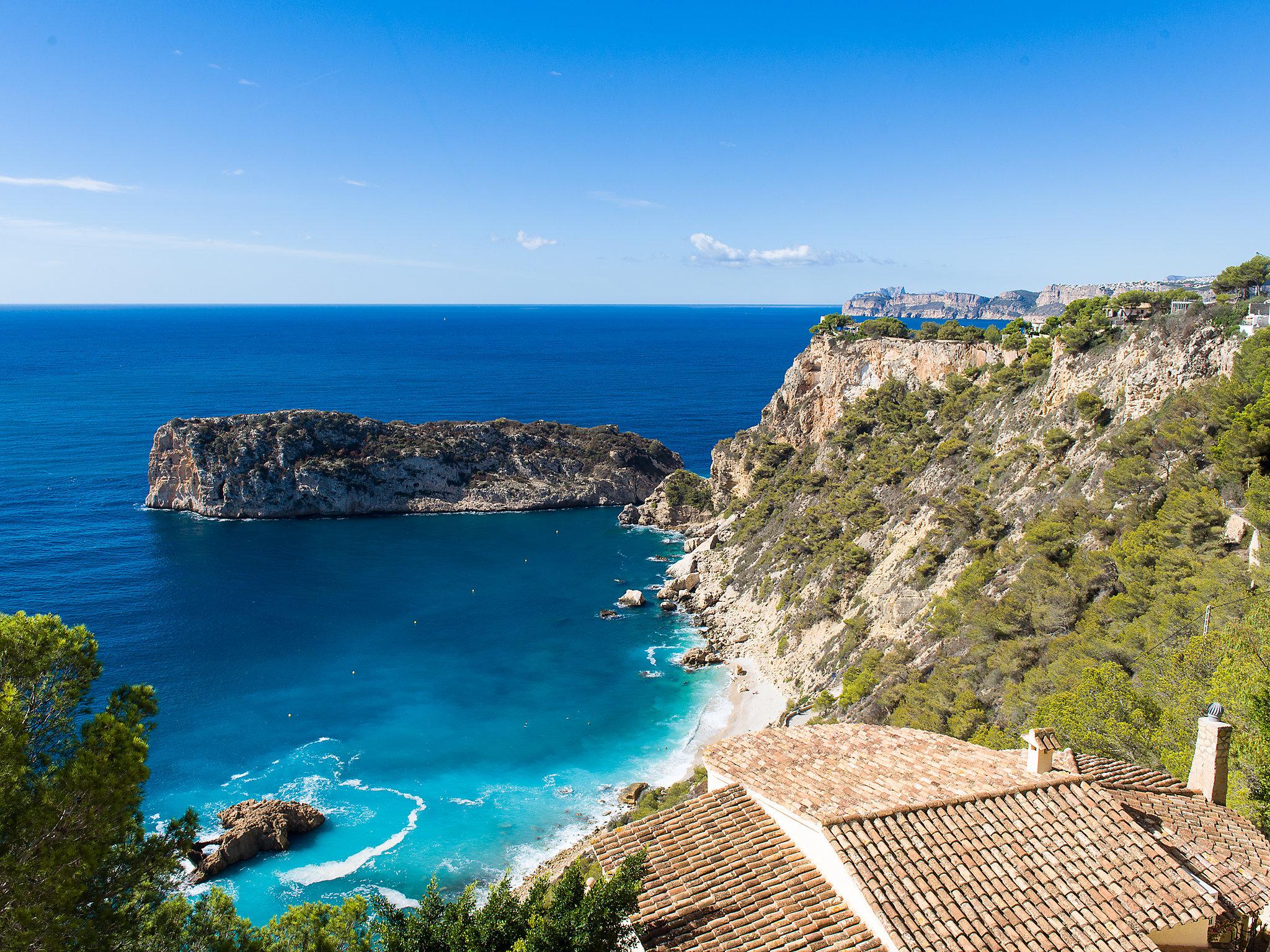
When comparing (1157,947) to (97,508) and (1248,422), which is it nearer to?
(1248,422)

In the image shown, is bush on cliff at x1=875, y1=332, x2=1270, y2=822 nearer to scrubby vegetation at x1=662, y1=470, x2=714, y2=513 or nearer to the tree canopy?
the tree canopy

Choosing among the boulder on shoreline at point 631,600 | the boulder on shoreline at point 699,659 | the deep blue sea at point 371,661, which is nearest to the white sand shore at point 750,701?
the boulder on shoreline at point 699,659

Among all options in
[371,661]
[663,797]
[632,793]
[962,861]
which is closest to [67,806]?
[962,861]

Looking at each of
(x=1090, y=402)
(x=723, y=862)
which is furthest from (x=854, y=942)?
(x=1090, y=402)

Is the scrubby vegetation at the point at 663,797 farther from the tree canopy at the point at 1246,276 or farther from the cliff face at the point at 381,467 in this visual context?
the cliff face at the point at 381,467

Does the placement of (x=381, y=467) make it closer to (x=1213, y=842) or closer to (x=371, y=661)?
(x=371, y=661)

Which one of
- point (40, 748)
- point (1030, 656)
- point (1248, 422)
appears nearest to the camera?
point (40, 748)
